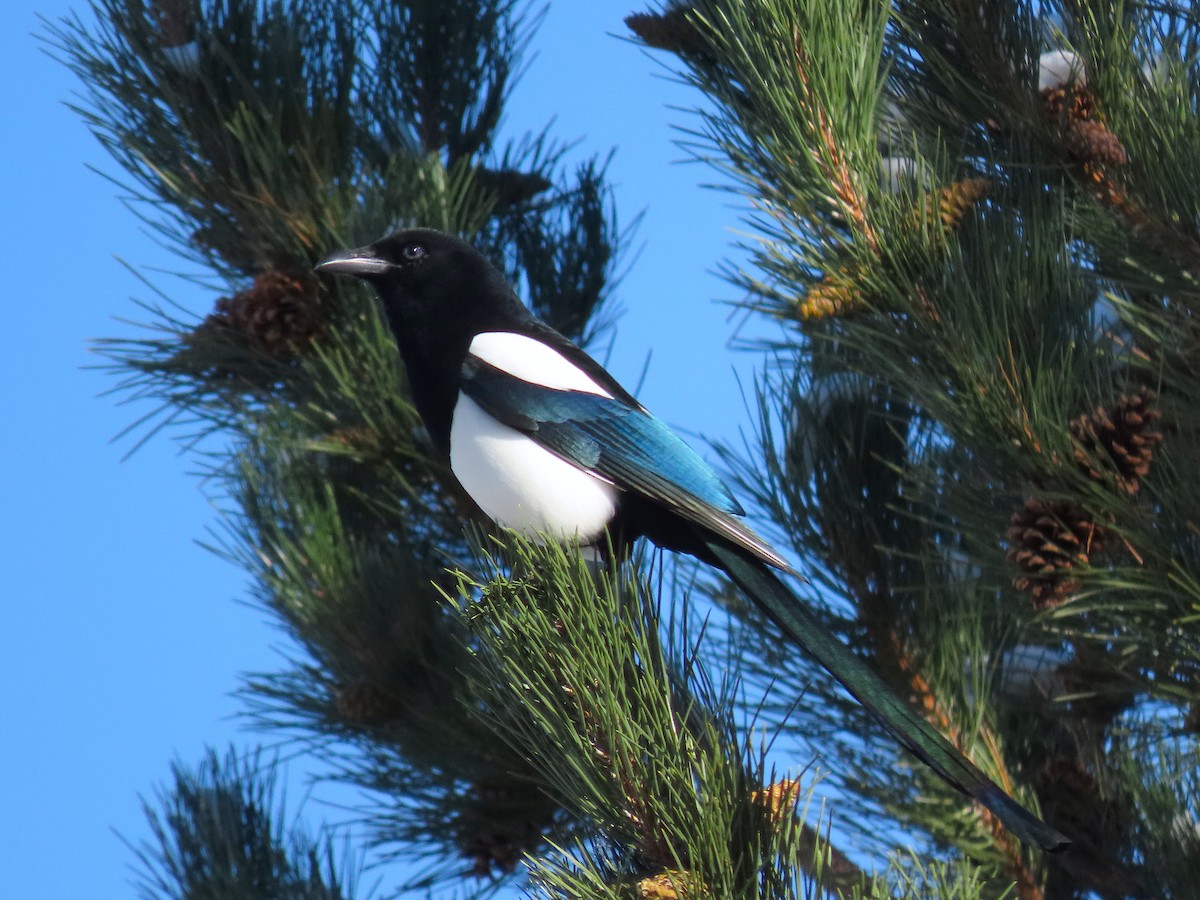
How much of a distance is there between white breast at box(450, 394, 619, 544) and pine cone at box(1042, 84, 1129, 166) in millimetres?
697

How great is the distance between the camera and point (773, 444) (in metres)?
1.92

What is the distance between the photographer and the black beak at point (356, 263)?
1.99 meters

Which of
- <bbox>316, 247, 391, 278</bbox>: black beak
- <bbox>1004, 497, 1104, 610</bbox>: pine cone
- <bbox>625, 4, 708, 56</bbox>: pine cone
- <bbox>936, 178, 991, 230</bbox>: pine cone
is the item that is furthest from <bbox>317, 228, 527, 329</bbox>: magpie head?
<bbox>1004, 497, 1104, 610</bbox>: pine cone

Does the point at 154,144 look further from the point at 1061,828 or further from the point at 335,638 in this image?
the point at 1061,828

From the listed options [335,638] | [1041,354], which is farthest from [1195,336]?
[335,638]

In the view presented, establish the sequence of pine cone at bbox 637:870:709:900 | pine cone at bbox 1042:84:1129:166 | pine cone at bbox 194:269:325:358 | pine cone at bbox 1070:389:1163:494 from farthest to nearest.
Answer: pine cone at bbox 194:269:325:358 < pine cone at bbox 1042:84:1129:166 < pine cone at bbox 1070:389:1163:494 < pine cone at bbox 637:870:709:900

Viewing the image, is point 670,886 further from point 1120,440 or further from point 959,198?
point 959,198

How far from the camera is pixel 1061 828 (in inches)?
76.7

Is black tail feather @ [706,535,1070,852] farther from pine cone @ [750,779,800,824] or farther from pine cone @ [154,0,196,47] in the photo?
pine cone @ [154,0,196,47]

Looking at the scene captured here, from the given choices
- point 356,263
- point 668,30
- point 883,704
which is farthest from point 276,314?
point 883,704

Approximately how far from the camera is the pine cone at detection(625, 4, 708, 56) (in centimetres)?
192

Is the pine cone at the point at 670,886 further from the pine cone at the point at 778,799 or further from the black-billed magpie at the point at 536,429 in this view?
the black-billed magpie at the point at 536,429

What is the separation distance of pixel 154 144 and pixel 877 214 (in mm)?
1253

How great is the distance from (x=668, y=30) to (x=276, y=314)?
691 mm
